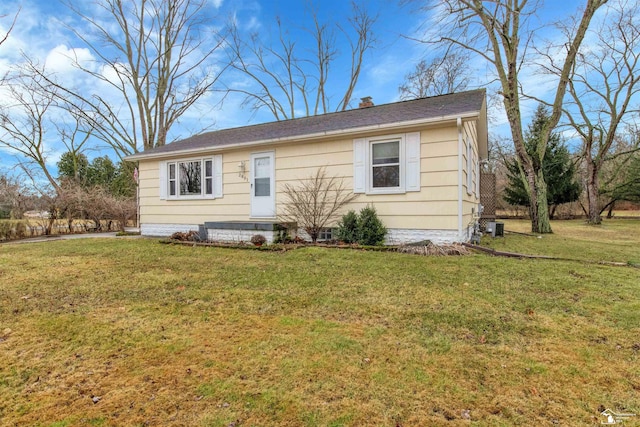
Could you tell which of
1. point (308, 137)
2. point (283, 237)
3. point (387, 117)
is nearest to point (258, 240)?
Result: point (283, 237)

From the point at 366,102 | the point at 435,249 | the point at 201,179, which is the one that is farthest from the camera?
the point at 366,102

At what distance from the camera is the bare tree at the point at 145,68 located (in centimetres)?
1769

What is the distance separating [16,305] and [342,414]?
3.93 m

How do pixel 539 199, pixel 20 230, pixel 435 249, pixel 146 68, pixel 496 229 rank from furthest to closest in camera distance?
pixel 146 68, pixel 539 199, pixel 20 230, pixel 496 229, pixel 435 249

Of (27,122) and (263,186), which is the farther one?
(27,122)

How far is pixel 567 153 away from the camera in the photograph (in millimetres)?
19938

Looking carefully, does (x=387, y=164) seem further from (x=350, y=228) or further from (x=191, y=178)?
(x=191, y=178)

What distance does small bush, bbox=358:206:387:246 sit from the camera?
712cm

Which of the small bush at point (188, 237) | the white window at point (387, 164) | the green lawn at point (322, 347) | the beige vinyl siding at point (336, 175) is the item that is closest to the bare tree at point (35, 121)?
the beige vinyl siding at point (336, 175)

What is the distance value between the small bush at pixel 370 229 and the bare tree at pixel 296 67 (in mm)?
16797

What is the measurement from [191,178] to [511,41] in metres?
11.3

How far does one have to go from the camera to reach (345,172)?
25.4ft

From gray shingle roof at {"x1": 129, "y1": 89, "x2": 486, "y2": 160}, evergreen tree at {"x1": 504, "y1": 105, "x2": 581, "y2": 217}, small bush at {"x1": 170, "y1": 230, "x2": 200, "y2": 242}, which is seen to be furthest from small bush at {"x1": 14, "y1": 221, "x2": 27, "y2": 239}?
evergreen tree at {"x1": 504, "y1": 105, "x2": 581, "y2": 217}

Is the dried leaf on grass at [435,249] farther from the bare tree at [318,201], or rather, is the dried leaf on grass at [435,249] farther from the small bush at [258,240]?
the small bush at [258,240]
